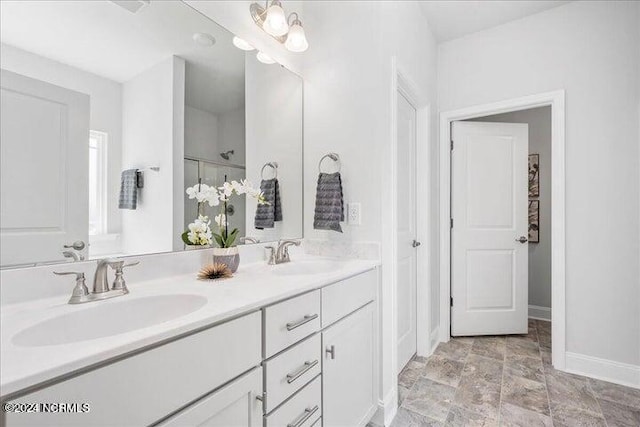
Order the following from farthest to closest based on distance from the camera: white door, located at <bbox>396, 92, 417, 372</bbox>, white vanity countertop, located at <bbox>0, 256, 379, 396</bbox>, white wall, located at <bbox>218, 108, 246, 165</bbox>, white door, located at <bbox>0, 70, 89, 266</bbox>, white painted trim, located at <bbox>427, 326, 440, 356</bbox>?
white painted trim, located at <bbox>427, 326, 440, 356</bbox> < white door, located at <bbox>396, 92, 417, 372</bbox> < white wall, located at <bbox>218, 108, 246, 165</bbox> < white door, located at <bbox>0, 70, 89, 266</bbox> < white vanity countertop, located at <bbox>0, 256, 379, 396</bbox>

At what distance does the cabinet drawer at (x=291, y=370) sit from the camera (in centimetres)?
98

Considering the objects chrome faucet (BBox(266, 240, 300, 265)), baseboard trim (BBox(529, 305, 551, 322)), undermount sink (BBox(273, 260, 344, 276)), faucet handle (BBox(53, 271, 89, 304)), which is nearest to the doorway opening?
baseboard trim (BBox(529, 305, 551, 322))

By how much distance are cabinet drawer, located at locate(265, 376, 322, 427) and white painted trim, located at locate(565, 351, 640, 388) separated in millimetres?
2072

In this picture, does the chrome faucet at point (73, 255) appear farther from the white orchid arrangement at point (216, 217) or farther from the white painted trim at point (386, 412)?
the white painted trim at point (386, 412)

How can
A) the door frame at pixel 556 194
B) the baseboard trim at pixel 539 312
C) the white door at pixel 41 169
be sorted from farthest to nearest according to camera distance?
1. the baseboard trim at pixel 539 312
2. the door frame at pixel 556 194
3. the white door at pixel 41 169

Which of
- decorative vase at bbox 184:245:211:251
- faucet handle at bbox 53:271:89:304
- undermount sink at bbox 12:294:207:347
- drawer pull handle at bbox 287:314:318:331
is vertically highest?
decorative vase at bbox 184:245:211:251

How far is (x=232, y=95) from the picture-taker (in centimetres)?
165

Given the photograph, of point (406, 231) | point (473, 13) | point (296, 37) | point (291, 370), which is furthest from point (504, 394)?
point (473, 13)

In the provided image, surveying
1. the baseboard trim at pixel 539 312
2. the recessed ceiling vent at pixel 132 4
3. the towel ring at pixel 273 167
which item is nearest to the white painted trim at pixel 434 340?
the baseboard trim at pixel 539 312

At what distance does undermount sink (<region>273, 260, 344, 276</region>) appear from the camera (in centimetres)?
163

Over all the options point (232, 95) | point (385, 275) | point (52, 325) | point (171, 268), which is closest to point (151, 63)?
point (232, 95)

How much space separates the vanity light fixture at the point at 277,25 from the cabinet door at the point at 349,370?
153cm

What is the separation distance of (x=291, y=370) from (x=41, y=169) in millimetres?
1040

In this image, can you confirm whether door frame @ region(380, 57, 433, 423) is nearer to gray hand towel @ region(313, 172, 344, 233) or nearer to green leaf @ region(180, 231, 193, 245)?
gray hand towel @ region(313, 172, 344, 233)
